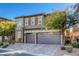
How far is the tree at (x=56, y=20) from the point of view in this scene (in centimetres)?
403

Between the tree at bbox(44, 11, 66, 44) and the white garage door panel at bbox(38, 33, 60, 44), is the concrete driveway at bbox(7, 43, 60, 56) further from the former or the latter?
the tree at bbox(44, 11, 66, 44)

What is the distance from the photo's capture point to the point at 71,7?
4023 mm

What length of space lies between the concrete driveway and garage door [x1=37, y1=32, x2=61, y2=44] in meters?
0.06

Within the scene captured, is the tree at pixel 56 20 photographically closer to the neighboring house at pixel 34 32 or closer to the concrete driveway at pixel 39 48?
the neighboring house at pixel 34 32

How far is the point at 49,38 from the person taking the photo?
409cm

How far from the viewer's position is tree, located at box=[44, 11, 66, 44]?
13.2 ft

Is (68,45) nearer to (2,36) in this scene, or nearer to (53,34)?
(53,34)

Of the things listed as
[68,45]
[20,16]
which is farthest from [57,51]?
[20,16]

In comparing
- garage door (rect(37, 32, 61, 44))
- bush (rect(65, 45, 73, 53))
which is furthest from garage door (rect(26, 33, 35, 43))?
bush (rect(65, 45, 73, 53))

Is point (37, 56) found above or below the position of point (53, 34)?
below

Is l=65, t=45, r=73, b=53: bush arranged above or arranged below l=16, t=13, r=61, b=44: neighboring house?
below

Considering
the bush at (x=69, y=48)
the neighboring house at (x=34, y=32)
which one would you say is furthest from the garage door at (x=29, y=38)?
the bush at (x=69, y=48)

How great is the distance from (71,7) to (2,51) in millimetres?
1175

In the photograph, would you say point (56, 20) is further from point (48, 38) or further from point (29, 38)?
point (29, 38)
